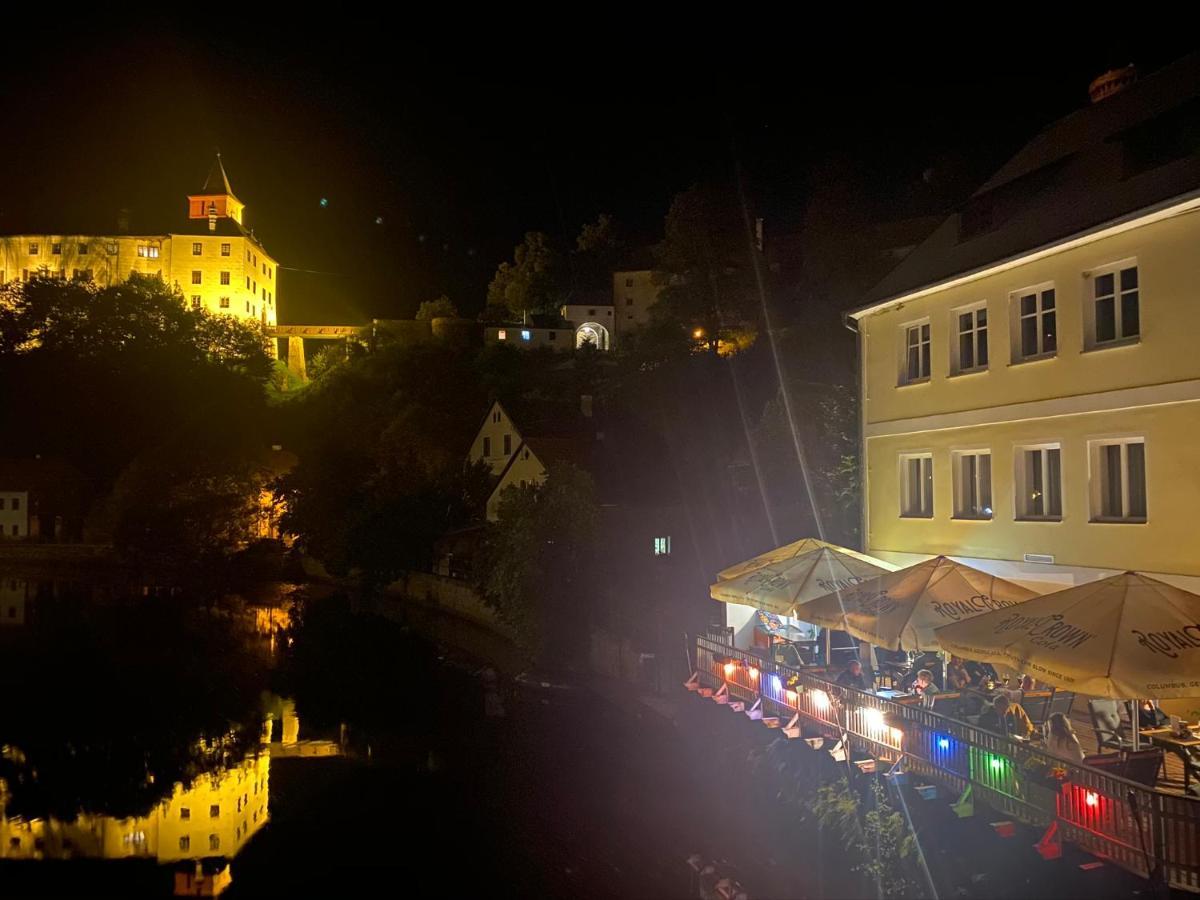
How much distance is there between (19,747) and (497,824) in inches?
488

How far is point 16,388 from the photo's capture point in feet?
280

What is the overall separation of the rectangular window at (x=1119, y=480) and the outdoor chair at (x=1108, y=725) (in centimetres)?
306

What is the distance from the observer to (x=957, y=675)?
1484 centimetres

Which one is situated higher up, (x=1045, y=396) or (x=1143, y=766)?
(x=1045, y=396)

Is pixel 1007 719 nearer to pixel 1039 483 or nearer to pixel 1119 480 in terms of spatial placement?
pixel 1119 480

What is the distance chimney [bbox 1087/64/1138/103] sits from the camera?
19.8 meters

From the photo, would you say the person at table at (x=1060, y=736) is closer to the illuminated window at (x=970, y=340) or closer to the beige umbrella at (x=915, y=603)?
the beige umbrella at (x=915, y=603)

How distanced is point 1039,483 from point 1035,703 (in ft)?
15.3

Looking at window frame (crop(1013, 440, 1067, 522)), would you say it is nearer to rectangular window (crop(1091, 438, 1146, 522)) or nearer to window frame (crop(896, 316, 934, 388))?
rectangular window (crop(1091, 438, 1146, 522))

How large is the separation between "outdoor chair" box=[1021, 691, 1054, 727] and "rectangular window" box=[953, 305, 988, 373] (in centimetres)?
670

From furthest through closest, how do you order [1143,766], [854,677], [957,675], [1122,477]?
[854,677] → [957,675] → [1122,477] → [1143,766]

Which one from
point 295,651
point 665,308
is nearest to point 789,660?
point 295,651

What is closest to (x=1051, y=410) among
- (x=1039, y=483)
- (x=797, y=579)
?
(x=1039, y=483)

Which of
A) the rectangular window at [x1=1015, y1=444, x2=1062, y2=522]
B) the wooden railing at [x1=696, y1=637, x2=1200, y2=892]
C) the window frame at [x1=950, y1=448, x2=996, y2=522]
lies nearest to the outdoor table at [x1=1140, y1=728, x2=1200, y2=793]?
the wooden railing at [x1=696, y1=637, x2=1200, y2=892]
